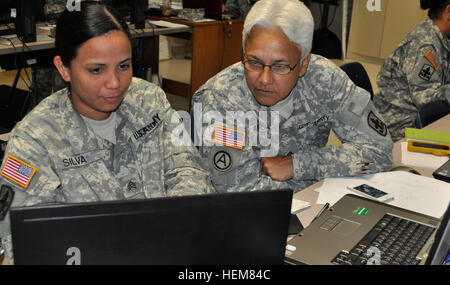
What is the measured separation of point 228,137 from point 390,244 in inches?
26.1

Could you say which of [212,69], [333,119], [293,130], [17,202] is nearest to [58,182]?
[17,202]

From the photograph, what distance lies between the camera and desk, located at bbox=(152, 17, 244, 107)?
4.56 metres

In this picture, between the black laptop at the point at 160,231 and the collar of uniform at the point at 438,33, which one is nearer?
the black laptop at the point at 160,231

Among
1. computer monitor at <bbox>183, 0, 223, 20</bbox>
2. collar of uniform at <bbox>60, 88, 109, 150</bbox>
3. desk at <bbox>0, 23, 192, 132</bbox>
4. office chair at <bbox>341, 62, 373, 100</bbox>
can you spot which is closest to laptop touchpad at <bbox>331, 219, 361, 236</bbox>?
collar of uniform at <bbox>60, 88, 109, 150</bbox>

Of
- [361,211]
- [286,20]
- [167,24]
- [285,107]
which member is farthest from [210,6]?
[361,211]

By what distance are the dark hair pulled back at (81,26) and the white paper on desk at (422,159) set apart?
118 centimetres

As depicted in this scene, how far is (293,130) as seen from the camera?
6.03 feet

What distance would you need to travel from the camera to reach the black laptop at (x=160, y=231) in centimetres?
71

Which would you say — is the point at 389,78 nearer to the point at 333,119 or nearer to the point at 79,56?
the point at 333,119

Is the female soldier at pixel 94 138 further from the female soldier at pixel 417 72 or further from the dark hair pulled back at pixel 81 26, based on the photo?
the female soldier at pixel 417 72

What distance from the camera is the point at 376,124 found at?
1850mm

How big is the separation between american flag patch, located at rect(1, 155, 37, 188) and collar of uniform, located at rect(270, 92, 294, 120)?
87 cm

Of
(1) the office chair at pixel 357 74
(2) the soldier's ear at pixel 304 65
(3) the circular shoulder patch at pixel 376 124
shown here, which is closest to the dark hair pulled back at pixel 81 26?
(2) the soldier's ear at pixel 304 65

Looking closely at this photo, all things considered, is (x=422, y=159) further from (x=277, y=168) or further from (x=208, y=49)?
(x=208, y=49)
